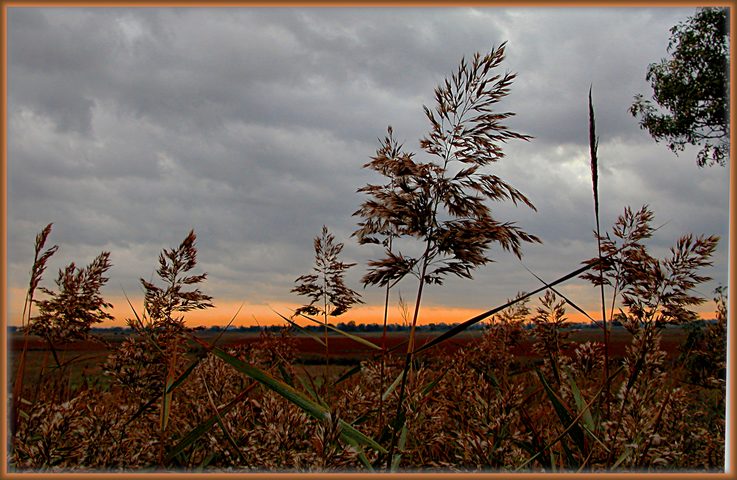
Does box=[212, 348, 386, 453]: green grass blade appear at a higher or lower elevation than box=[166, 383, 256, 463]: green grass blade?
higher

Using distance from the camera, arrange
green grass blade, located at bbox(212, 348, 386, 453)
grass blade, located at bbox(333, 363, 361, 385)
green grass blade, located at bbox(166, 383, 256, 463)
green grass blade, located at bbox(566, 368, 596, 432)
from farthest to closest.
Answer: grass blade, located at bbox(333, 363, 361, 385) < green grass blade, located at bbox(566, 368, 596, 432) < green grass blade, located at bbox(166, 383, 256, 463) < green grass blade, located at bbox(212, 348, 386, 453)

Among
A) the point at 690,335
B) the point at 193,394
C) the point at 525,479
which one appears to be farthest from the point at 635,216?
the point at 690,335

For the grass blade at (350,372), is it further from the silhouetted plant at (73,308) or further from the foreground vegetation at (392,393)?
the silhouetted plant at (73,308)

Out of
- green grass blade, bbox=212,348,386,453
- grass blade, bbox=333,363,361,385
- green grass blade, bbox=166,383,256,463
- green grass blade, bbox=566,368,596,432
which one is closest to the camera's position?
green grass blade, bbox=212,348,386,453

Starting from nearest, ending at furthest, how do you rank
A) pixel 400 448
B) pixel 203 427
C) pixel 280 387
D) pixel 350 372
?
→ pixel 280 387
pixel 203 427
pixel 400 448
pixel 350 372

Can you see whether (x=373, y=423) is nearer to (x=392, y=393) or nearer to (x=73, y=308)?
(x=392, y=393)

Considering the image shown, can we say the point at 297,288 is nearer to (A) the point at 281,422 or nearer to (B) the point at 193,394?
(B) the point at 193,394

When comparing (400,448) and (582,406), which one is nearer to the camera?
(400,448)

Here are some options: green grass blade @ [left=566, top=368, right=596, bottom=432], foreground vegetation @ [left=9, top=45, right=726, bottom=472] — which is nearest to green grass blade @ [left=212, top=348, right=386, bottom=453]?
foreground vegetation @ [left=9, top=45, right=726, bottom=472]

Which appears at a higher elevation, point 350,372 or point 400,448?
point 350,372

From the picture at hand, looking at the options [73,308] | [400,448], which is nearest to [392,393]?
[400,448]

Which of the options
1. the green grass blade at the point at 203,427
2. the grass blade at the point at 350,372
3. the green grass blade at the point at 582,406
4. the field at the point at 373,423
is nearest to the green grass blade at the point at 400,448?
the field at the point at 373,423

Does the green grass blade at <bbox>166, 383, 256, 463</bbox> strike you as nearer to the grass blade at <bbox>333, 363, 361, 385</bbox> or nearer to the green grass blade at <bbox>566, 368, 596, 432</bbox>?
the grass blade at <bbox>333, 363, 361, 385</bbox>

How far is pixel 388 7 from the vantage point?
354cm
